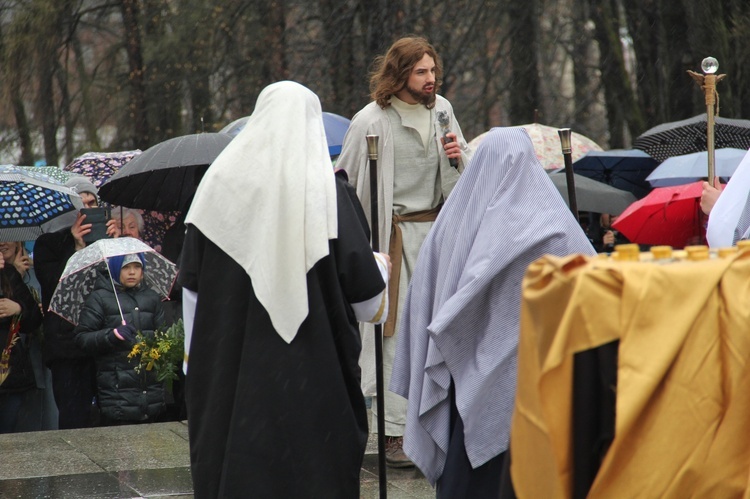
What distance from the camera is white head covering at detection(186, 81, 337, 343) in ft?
13.8

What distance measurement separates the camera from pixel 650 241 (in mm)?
7770

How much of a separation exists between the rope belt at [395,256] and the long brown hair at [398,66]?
0.59 m

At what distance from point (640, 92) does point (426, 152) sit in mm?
9802

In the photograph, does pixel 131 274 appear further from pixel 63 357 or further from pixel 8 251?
pixel 8 251

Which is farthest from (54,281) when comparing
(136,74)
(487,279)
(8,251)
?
(136,74)

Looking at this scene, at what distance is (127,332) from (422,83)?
2305 mm

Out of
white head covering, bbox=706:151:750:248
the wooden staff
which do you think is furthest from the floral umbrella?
white head covering, bbox=706:151:750:248

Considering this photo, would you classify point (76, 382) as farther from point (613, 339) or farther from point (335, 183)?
point (613, 339)

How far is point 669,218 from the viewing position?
7672 millimetres

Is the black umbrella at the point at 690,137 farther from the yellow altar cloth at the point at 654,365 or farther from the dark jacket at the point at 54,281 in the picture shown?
the yellow altar cloth at the point at 654,365

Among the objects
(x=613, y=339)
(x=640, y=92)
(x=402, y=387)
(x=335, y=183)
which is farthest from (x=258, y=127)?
(x=640, y=92)

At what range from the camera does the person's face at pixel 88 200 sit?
29.5 ft

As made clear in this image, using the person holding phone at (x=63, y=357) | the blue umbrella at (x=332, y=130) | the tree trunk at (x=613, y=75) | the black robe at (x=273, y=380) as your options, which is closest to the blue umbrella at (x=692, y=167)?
the blue umbrella at (x=332, y=130)

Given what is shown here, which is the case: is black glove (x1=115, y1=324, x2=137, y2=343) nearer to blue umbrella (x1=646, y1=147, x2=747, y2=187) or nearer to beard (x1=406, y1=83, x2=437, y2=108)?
beard (x1=406, y1=83, x2=437, y2=108)
